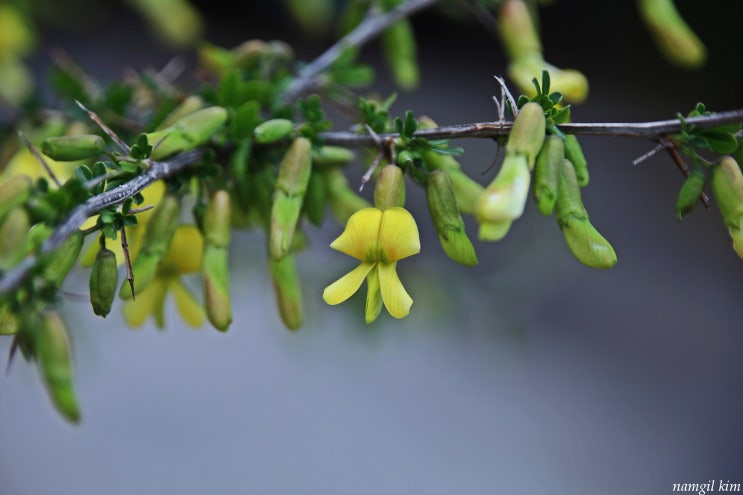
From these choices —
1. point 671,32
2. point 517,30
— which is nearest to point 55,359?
point 517,30

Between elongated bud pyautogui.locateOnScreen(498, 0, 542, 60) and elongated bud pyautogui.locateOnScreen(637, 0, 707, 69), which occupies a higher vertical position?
elongated bud pyautogui.locateOnScreen(637, 0, 707, 69)

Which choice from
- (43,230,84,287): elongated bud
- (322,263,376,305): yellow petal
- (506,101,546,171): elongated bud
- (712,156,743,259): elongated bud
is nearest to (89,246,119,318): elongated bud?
(43,230,84,287): elongated bud

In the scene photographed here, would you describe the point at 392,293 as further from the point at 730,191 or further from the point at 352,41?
the point at 352,41

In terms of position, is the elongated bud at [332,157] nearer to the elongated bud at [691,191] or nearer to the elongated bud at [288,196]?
the elongated bud at [288,196]

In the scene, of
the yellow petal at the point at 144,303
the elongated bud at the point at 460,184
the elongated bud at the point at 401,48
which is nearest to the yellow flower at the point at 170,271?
the yellow petal at the point at 144,303

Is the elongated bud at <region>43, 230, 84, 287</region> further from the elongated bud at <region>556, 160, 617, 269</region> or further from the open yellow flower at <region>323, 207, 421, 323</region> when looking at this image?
the elongated bud at <region>556, 160, 617, 269</region>

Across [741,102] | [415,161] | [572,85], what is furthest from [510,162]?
[741,102]
